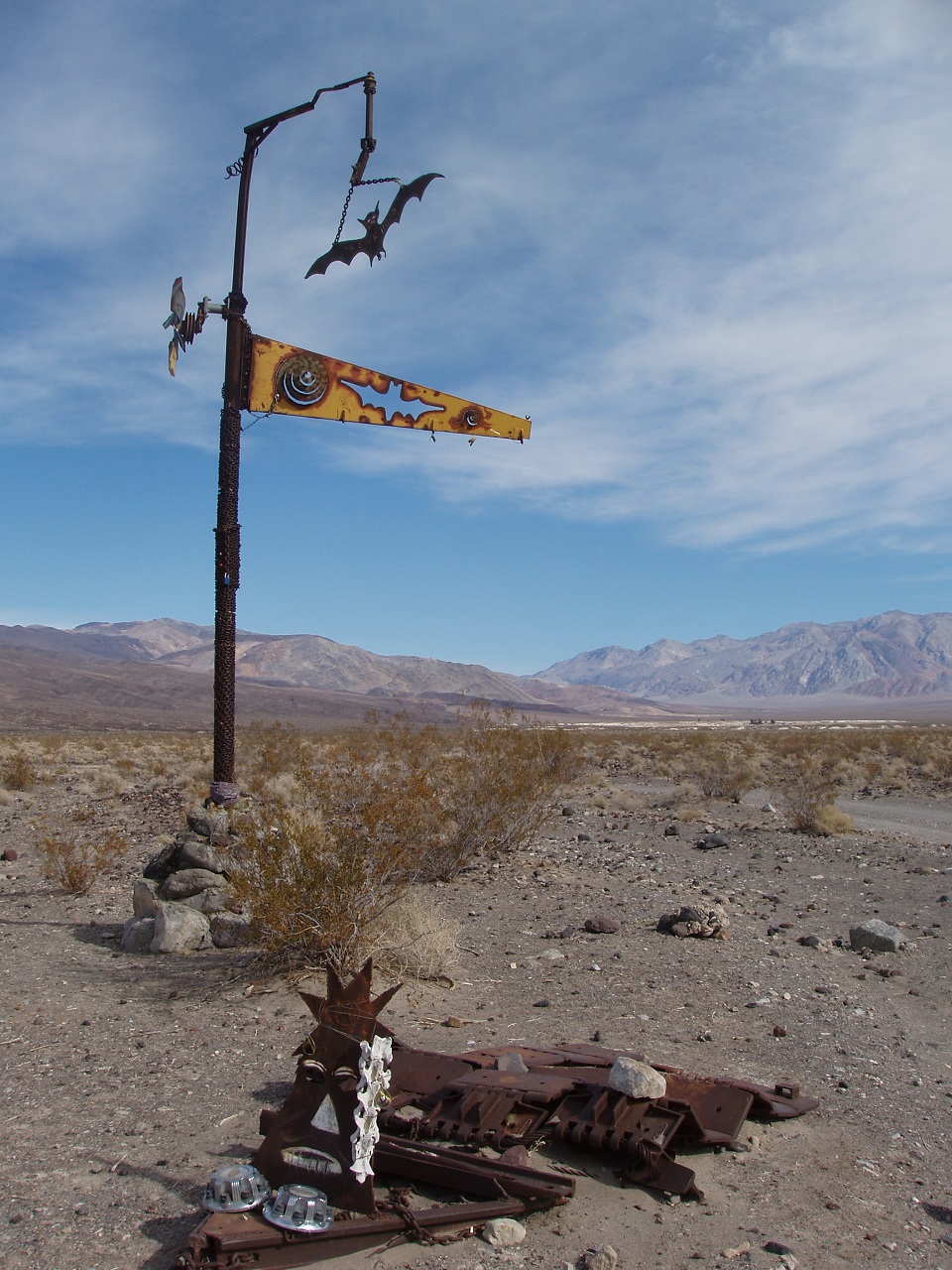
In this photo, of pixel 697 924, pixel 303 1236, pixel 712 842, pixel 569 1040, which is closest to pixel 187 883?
pixel 569 1040

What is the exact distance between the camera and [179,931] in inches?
303

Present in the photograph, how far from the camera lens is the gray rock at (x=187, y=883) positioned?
870 cm

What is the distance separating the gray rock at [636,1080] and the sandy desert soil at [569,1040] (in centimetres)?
34

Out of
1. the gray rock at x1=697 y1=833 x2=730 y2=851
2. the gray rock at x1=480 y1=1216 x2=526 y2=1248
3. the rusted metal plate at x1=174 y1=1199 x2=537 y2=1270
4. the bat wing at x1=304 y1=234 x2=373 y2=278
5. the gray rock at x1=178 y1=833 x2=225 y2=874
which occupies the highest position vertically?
the bat wing at x1=304 y1=234 x2=373 y2=278

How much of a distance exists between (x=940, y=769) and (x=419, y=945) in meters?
24.0

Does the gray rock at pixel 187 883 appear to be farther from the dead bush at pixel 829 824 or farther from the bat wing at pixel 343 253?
the dead bush at pixel 829 824

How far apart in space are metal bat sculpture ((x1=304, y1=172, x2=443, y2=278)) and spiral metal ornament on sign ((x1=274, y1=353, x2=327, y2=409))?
92cm

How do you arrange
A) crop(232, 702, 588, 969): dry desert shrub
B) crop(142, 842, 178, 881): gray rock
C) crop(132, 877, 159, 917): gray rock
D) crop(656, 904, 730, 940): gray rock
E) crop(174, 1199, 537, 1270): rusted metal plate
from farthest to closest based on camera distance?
crop(142, 842, 178, 881): gray rock → crop(656, 904, 730, 940): gray rock → crop(132, 877, 159, 917): gray rock → crop(232, 702, 588, 969): dry desert shrub → crop(174, 1199, 537, 1270): rusted metal plate

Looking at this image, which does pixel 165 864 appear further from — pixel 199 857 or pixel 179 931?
pixel 179 931

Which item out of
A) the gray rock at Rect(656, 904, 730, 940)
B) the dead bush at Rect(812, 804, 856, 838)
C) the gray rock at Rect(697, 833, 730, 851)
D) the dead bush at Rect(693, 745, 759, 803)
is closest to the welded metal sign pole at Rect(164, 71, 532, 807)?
the gray rock at Rect(656, 904, 730, 940)

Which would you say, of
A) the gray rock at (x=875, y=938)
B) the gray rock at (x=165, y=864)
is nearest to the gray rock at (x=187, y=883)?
the gray rock at (x=165, y=864)

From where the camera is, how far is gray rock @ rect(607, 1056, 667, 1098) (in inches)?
171

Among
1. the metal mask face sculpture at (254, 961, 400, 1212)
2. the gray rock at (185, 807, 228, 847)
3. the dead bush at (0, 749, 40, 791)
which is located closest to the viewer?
the metal mask face sculpture at (254, 961, 400, 1212)

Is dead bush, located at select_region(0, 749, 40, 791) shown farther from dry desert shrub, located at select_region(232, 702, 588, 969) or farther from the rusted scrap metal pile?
the rusted scrap metal pile
